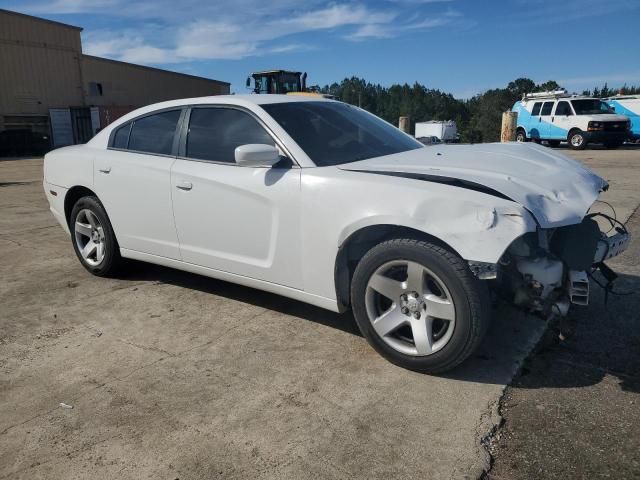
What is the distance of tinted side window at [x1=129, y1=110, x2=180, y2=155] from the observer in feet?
13.3

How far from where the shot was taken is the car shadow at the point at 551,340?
9.27 feet

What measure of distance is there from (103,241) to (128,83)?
34.3 meters

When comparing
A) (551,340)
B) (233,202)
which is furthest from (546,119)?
(233,202)

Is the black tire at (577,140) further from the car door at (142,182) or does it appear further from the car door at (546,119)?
the car door at (142,182)

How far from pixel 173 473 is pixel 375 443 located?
0.86 metres

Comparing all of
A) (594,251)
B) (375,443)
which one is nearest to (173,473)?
(375,443)

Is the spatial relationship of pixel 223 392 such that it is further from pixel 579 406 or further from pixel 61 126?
pixel 61 126

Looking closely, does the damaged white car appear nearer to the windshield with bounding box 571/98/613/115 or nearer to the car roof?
the car roof

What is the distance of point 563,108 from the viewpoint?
21.7m

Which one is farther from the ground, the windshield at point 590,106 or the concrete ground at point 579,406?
the windshield at point 590,106

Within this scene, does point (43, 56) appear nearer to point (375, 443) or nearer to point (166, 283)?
point (166, 283)

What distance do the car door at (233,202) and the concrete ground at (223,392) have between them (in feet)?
1.53

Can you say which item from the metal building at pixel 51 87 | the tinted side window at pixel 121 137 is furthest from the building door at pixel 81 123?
the tinted side window at pixel 121 137

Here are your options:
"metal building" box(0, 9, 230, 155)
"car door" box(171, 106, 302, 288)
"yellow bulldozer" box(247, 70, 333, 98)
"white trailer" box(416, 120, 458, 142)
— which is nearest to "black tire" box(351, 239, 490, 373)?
"car door" box(171, 106, 302, 288)
